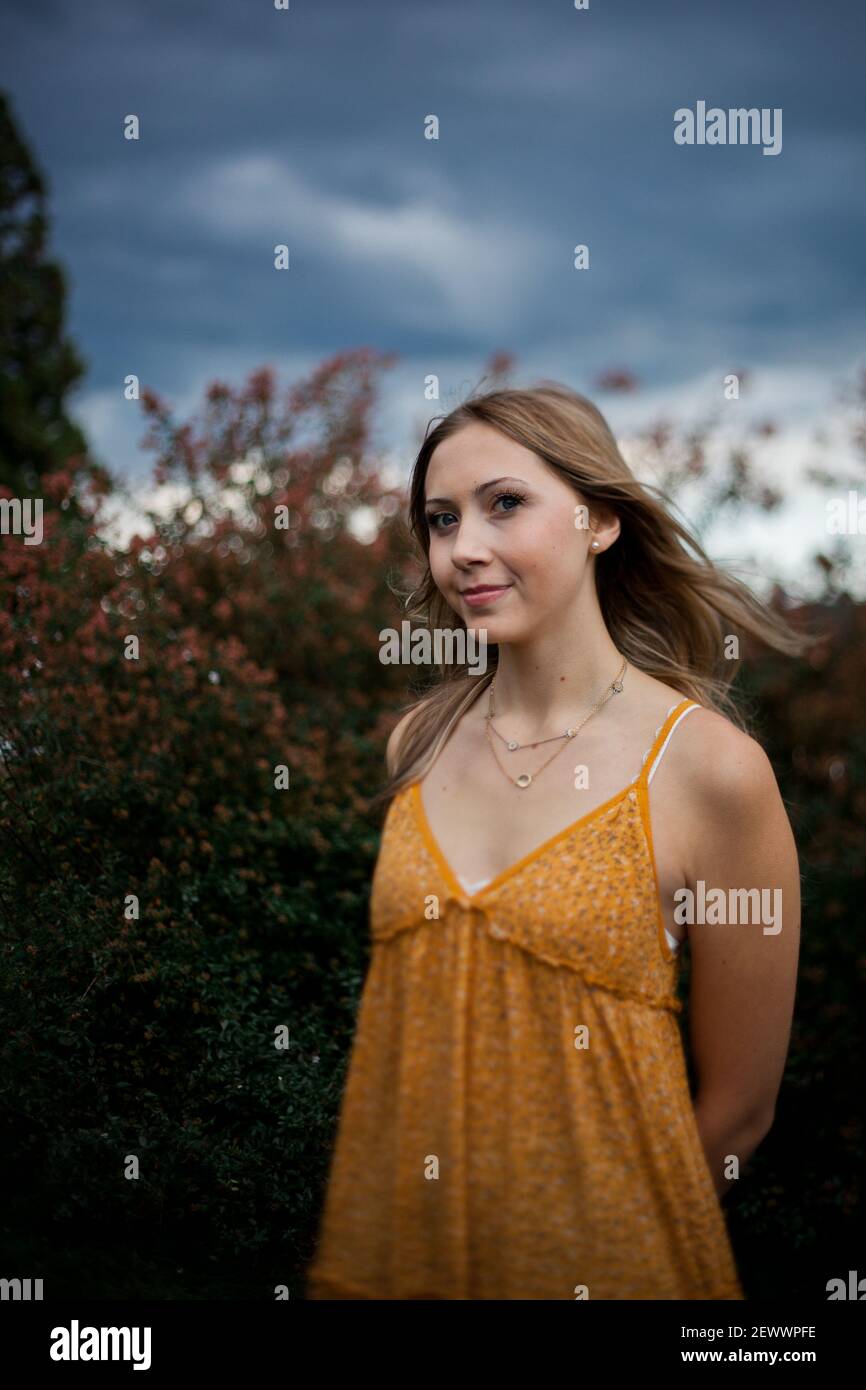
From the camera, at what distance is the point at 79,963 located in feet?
8.29

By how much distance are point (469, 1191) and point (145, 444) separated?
340cm

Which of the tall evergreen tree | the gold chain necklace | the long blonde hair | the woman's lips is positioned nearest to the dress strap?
the gold chain necklace

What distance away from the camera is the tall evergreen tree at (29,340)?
6.28 metres

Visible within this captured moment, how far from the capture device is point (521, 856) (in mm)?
1812

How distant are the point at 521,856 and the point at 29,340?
630cm

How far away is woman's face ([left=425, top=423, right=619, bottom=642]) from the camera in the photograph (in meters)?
1.90

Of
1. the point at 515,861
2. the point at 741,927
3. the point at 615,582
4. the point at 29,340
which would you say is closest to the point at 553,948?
the point at 515,861

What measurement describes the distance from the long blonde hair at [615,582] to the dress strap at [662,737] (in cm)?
23

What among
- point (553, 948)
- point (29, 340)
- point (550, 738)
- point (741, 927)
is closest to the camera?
point (553, 948)

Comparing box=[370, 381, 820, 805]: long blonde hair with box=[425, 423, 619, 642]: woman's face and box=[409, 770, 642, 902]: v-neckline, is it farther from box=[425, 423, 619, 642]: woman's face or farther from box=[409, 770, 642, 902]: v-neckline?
box=[409, 770, 642, 902]: v-neckline

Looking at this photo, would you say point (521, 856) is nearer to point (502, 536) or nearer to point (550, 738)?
point (550, 738)

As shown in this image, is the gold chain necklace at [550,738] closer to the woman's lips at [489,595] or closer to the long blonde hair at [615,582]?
the long blonde hair at [615,582]

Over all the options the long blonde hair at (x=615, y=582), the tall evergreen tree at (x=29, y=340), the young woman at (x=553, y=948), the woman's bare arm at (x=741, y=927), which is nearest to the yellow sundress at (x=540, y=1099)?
the young woman at (x=553, y=948)

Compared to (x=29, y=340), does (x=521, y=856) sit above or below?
below
